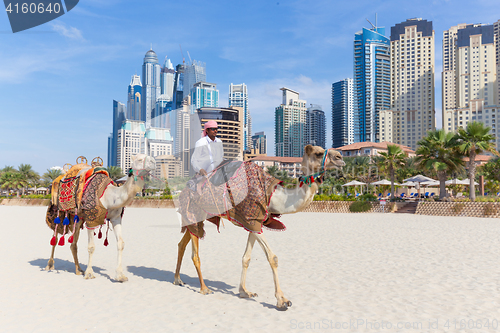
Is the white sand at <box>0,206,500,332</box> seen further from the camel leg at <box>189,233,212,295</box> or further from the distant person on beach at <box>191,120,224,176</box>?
the distant person on beach at <box>191,120,224,176</box>

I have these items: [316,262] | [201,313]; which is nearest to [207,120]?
[201,313]

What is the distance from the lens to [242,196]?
5.35m

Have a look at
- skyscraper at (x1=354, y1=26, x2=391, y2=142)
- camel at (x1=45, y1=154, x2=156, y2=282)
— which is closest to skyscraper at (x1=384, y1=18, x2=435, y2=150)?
skyscraper at (x1=354, y1=26, x2=391, y2=142)

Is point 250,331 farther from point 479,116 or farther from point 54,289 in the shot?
point 479,116

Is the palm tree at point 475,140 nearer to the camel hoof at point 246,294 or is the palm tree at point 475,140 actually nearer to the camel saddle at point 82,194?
the camel hoof at point 246,294

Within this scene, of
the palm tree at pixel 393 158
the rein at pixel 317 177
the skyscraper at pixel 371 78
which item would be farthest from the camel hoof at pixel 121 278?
the skyscraper at pixel 371 78

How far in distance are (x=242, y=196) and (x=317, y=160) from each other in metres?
1.24

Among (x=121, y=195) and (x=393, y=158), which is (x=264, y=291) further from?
(x=393, y=158)

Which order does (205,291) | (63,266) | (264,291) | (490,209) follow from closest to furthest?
(205,291)
(264,291)
(63,266)
(490,209)

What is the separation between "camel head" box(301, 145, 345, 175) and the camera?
499 centimetres

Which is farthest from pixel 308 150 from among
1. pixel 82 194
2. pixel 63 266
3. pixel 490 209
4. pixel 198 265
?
pixel 490 209

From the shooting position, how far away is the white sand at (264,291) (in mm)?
4652

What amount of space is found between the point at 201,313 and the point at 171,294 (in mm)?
1150

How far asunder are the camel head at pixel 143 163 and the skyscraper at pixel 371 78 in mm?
159741
